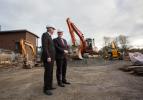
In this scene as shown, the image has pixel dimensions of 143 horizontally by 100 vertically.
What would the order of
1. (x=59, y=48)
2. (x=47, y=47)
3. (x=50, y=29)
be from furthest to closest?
(x=59, y=48), (x=50, y=29), (x=47, y=47)

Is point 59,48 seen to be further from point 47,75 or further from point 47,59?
point 47,75

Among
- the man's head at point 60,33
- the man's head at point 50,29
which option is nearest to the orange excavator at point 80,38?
the man's head at point 60,33

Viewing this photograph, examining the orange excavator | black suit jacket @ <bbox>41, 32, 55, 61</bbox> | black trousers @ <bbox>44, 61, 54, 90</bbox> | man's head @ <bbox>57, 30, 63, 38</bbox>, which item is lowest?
black trousers @ <bbox>44, 61, 54, 90</bbox>

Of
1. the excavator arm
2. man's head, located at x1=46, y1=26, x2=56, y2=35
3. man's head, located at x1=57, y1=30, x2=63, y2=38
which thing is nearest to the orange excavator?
the excavator arm

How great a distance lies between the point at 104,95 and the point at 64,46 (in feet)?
6.48

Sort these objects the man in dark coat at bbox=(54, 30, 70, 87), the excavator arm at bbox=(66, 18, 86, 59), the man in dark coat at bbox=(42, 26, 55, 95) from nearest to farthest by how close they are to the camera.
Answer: the man in dark coat at bbox=(42, 26, 55, 95)
the man in dark coat at bbox=(54, 30, 70, 87)
the excavator arm at bbox=(66, 18, 86, 59)

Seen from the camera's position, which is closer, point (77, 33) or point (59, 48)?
point (59, 48)

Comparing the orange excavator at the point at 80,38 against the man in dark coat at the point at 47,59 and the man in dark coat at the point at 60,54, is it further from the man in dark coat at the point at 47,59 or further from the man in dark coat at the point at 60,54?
the man in dark coat at the point at 47,59

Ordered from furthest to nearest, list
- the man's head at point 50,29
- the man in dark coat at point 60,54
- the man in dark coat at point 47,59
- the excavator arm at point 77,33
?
the excavator arm at point 77,33, the man in dark coat at point 60,54, the man's head at point 50,29, the man in dark coat at point 47,59

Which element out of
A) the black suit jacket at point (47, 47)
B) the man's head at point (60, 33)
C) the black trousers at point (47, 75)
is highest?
the man's head at point (60, 33)

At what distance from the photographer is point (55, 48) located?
19.5 feet

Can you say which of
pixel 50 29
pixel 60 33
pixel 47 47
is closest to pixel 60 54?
pixel 60 33

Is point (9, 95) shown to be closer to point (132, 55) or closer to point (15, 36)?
point (132, 55)

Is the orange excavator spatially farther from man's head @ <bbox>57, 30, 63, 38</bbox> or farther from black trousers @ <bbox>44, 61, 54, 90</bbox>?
black trousers @ <bbox>44, 61, 54, 90</bbox>
